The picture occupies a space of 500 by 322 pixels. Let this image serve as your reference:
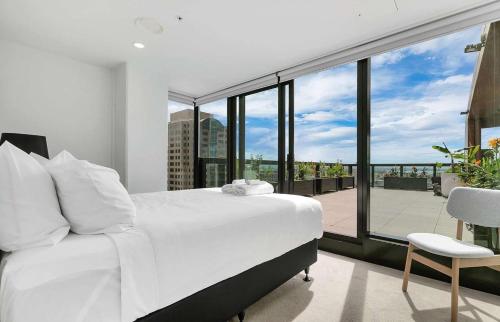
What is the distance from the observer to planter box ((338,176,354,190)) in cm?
647

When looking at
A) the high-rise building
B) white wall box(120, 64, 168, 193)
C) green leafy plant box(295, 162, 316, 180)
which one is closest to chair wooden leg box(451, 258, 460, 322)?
green leafy plant box(295, 162, 316, 180)

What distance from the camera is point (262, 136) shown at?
12.8 ft

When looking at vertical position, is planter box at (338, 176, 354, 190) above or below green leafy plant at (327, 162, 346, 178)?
below

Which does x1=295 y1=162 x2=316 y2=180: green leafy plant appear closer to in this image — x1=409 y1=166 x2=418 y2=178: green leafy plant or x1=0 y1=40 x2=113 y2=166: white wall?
x1=409 y1=166 x2=418 y2=178: green leafy plant

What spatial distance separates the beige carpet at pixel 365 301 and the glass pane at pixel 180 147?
3260 millimetres

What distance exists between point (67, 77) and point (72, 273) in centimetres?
319

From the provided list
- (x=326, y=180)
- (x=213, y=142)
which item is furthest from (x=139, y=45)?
(x=326, y=180)

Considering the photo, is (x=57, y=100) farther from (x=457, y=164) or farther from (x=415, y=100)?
(x=457, y=164)

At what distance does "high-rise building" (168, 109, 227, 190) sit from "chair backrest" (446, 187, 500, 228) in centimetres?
336

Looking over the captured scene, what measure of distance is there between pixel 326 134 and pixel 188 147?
2.77 m

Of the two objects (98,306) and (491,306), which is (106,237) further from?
(491,306)

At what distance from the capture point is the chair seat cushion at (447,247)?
1.60m

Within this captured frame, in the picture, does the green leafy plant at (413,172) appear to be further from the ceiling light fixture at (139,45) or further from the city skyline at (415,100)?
the ceiling light fixture at (139,45)

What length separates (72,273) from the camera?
2.77 ft
